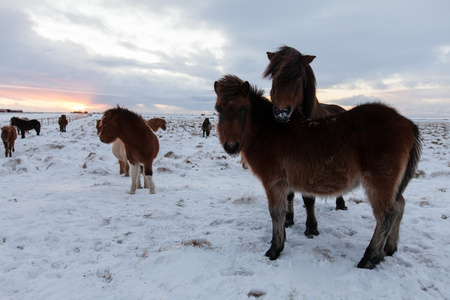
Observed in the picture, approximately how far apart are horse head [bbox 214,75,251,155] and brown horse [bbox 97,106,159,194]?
4.27m

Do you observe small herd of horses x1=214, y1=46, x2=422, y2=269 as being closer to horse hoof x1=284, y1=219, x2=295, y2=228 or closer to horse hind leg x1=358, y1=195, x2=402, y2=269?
horse hind leg x1=358, y1=195, x2=402, y2=269

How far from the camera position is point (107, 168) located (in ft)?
34.1

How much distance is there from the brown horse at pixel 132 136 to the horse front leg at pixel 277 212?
4.65 metres

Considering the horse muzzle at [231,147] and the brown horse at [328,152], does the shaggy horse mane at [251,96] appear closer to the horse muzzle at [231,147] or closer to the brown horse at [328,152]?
the brown horse at [328,152]

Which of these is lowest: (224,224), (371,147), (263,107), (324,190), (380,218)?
(224,224)

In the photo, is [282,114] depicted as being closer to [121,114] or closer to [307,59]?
[307,59]

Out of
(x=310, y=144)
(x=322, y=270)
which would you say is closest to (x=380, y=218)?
(x=322, y=270)

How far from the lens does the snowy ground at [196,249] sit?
287 cm

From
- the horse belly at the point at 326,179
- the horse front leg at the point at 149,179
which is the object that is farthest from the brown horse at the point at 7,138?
the horse belly at the point at 326,179

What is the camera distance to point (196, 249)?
376 centimetres

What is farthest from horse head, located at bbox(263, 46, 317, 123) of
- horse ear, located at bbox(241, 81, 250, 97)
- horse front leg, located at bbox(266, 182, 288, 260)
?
horse front leg, located at bbox(266, 182, 288, 260)

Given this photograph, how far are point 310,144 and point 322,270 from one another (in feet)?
5.61

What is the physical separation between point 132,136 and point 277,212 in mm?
5166

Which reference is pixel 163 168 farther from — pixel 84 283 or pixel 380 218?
pixel 380 218
